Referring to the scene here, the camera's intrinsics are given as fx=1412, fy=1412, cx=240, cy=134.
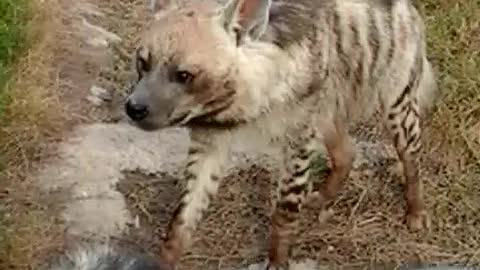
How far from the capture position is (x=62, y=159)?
227 inches

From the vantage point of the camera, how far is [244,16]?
15.0 feet

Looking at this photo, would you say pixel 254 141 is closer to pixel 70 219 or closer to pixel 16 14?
pixel 70 219

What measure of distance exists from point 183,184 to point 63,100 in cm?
112

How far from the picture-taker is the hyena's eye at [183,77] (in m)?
4.49

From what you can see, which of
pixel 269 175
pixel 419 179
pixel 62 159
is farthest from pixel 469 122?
pixel 62 159

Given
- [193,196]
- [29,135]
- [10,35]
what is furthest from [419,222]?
[10,35]

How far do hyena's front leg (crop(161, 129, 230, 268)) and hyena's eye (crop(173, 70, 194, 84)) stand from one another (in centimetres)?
53

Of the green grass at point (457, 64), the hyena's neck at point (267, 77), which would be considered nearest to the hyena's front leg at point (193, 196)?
the hyena's neck at point (267, 77)

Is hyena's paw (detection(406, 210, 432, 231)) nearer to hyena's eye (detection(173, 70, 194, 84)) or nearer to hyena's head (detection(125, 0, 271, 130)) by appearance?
hyena's head (detection(125, 0, 271, 130))

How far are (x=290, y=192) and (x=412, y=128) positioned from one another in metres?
0.62

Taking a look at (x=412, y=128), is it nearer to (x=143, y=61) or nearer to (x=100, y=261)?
(x=143, y=61)

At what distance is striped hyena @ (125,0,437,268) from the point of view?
453cm

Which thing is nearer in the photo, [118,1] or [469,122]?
[469,122]

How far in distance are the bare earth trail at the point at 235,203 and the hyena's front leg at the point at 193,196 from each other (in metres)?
0.14
